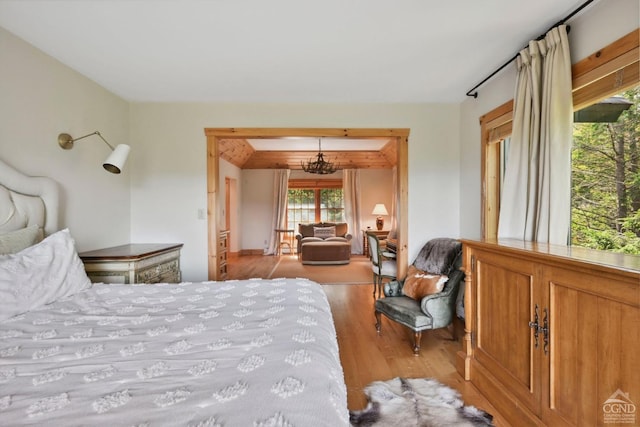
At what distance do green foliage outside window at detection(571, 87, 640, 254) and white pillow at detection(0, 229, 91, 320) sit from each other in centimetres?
331

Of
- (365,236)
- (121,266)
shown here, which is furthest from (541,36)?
(365,236)

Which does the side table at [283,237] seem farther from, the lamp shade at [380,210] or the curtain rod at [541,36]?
the curtain rod at [541,36]

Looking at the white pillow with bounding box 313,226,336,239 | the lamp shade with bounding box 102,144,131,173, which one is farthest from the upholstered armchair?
the white pillow with bounding box 313,226,336,239

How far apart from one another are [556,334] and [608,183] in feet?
3.73

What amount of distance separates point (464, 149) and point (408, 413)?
286 cm

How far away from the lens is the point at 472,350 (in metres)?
2.09

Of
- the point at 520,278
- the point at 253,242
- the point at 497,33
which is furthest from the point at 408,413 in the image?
the point at 253,242

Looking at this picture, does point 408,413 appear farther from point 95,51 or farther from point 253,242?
point 253,242

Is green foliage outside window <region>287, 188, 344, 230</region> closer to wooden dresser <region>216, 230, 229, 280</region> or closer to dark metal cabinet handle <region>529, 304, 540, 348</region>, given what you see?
wooden dresser <region>216, 230, 229, 280</region>

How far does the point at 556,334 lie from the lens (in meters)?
1.35

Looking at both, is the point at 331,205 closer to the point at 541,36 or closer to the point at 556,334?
the point at 541,36

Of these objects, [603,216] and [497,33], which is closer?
[603,216]

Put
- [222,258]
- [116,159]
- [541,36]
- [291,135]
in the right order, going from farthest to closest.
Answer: [222,258]
[291,135]
[116,159]
[541,36]

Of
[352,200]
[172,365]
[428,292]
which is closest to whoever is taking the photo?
[172,365]
